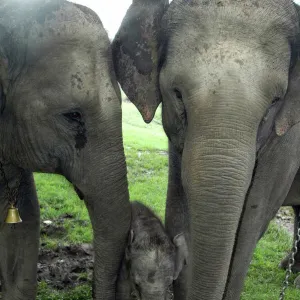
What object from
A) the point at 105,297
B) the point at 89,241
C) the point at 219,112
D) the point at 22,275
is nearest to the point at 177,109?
the point at 219,112

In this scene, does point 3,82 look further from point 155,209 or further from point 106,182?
point 155,209

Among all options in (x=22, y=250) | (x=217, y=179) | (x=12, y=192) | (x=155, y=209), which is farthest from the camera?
(x=155, y=209)

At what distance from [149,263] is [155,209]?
3.05 m

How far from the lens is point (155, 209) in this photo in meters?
6.94

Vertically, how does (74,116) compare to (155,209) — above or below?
above

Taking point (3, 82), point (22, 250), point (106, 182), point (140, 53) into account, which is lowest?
point (22, 250)

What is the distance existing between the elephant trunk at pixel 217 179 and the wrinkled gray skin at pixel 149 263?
3.08 ft

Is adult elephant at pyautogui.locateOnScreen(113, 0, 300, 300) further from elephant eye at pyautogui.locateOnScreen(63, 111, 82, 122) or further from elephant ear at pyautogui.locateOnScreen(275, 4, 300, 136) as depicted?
elephant eye at pyautogui.locateOnScreen(63, 111, 82, 122)

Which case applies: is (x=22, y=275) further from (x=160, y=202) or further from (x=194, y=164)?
(x=160, y=202)

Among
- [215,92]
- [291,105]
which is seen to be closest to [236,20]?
[215,92]

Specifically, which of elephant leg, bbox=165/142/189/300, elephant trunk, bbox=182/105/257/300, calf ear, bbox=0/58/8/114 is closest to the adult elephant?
elephant trunk, bbox=182/105/257/300

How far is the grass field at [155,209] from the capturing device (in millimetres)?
5082

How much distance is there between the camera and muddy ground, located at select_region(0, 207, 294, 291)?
497 centimetres

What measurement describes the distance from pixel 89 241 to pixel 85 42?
9.73 ft
